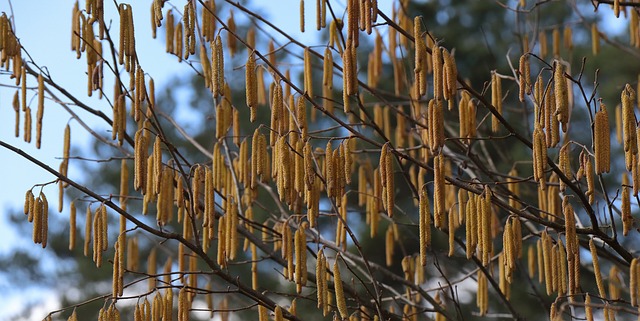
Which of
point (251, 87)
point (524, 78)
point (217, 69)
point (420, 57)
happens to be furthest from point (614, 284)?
point (217, 69)

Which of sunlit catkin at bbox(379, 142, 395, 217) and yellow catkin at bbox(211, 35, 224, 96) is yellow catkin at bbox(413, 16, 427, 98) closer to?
sunlit catkin at bbox(379, 142, 395, 217)

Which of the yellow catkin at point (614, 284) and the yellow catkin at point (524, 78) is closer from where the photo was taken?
the yellow catkin at point (524, 78)

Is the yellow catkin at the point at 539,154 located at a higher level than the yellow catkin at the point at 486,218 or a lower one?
higher

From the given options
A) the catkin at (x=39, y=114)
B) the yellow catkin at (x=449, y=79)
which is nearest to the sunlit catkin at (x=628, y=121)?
the yellow catkin at (x=449, y=79)

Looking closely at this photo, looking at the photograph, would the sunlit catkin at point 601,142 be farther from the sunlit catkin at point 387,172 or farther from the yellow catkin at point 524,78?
the sunlit catkin at point 387,172

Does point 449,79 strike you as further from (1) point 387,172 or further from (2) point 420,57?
(1) point 387,172

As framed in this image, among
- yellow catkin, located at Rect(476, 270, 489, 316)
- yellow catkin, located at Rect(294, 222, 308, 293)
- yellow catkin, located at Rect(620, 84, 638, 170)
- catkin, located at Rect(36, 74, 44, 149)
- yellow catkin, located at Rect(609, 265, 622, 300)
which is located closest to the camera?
yellow catkin, located at Rect(620, 84, 638, 170)

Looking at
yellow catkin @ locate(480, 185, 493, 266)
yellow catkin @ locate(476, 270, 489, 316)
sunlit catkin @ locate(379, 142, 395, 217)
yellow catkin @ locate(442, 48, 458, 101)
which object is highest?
yellow catkin @ locate(442, 48, 458, 101)

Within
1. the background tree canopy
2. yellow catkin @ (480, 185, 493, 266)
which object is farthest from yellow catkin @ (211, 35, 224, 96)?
yellow catkin @ (480, 185, 493, 266)

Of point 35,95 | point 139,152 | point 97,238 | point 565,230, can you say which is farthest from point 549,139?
point 35,95

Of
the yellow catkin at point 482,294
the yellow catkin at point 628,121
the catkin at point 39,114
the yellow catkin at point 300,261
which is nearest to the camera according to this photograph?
the yellow catkin at point 628,121

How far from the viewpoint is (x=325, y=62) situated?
3.54m

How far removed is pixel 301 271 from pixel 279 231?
995mm

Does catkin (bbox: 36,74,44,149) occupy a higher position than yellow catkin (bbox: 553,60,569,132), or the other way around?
catkin (bbox: 36,74,44,149)
